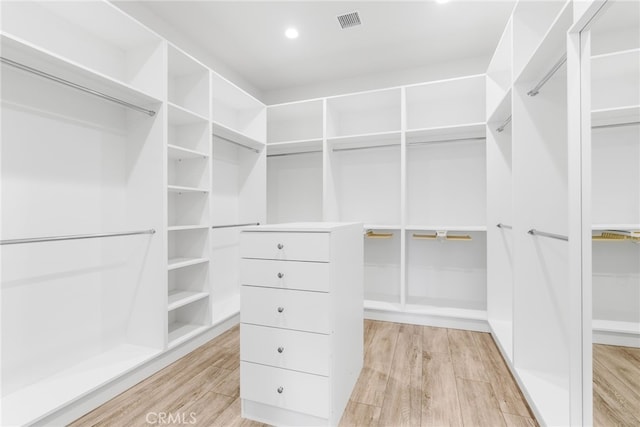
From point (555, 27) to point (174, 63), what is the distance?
8.01ft

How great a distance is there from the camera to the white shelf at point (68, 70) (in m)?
1.39

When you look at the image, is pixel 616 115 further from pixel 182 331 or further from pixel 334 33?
pixel 182 331

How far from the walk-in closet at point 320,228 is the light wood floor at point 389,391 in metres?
0.02

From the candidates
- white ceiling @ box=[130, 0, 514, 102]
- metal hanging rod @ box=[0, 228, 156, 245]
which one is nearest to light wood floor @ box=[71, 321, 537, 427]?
metal hanging rod @ box=[0, 228, 156, 245]

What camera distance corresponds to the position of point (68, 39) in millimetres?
1831

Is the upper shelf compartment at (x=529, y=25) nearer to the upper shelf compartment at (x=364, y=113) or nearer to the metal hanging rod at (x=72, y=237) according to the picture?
the upper shelf compartment at (x=364, y=113)

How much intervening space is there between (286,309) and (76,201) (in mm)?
1524

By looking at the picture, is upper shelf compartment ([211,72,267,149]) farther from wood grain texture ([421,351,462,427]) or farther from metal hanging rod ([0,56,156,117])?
wood grain texture ([421,351,462,427])

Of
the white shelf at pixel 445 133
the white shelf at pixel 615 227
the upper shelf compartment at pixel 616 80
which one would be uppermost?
the white shelf at pixel 445 133

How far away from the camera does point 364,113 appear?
3.47 metres

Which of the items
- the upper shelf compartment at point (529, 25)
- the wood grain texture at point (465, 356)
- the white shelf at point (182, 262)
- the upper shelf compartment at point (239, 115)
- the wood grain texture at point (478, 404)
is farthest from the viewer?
the upper shelf compartment at point (239, 115)

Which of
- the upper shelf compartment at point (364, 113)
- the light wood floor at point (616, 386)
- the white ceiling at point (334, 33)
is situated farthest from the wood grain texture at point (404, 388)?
the white ceiling at point (334, 33)

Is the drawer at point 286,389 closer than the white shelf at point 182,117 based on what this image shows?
Yes

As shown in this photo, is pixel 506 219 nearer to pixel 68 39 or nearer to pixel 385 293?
pixel 385 293
